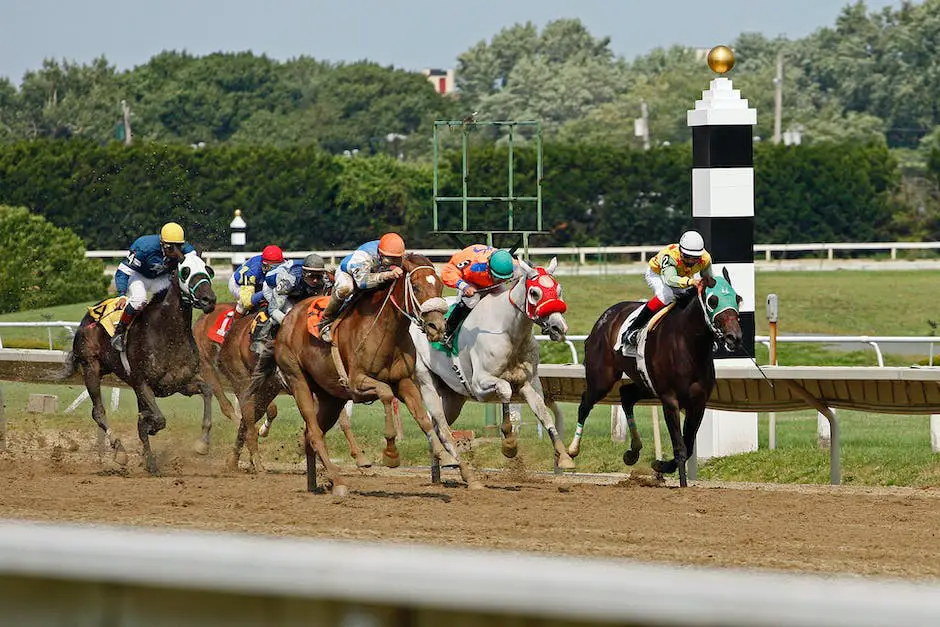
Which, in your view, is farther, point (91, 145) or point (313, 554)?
point (91, 145)

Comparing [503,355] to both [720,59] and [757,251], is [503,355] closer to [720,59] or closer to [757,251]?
[720,59]

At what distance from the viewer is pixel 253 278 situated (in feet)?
37.7

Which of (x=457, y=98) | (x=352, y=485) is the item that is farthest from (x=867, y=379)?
(x=457, y=98)

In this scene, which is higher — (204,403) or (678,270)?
(678,270)

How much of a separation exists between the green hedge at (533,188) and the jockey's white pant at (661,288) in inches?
980

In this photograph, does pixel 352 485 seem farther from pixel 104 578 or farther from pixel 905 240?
pixel 905 240

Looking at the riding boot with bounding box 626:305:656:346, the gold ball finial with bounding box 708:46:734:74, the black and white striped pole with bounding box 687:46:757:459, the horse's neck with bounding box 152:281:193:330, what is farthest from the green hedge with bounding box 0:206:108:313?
the riding boot with bounding box 626:305:656:346

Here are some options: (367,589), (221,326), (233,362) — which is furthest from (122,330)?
(367,589)

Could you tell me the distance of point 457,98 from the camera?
3622 inches

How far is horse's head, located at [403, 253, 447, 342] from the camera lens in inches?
323

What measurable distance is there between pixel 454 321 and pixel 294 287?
1.19m

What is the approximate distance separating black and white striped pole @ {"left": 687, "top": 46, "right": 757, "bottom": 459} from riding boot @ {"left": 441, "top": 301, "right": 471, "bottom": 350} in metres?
2.00

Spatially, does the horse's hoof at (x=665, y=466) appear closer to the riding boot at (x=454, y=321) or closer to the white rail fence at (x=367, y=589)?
the riding boot at (x=454, y=321)

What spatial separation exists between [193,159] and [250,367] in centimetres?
2660
